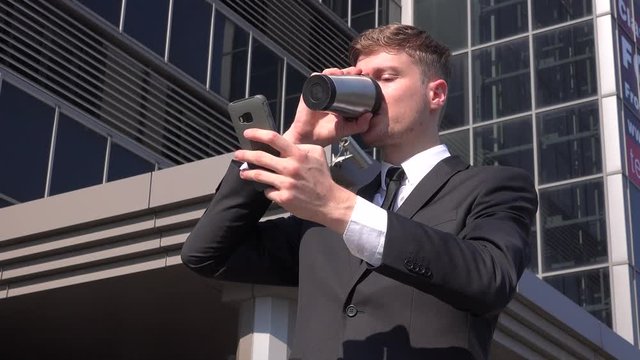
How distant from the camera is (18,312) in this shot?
33.7 ft

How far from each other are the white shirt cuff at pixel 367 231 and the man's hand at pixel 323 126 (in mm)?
409

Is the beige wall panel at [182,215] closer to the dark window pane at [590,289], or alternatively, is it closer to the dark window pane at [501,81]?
the dark window pane at [590,289]

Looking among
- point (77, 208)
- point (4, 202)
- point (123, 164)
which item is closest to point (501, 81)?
point (123, 164)

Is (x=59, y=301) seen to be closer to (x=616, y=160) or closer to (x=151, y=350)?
(x=151, y=350)

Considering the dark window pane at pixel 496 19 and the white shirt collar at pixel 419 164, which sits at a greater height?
the dark window pane at pixel 496 19

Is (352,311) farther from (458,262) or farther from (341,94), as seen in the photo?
(341,94)

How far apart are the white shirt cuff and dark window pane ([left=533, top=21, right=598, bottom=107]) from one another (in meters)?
20.5

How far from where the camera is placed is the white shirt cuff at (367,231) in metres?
2.35

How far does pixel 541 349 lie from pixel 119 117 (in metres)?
7.14

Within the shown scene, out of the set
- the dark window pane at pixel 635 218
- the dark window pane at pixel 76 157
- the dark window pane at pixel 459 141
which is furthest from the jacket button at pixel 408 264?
the dark window pane at pixel 459 141

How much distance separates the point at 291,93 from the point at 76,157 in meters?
6.03

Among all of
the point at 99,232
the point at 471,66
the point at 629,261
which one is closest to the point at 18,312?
the point at 99,232

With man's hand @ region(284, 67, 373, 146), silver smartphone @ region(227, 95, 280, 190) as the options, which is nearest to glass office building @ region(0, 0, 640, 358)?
man's hand @ region(284, 67, 373, 146)

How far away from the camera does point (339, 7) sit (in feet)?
73.5
